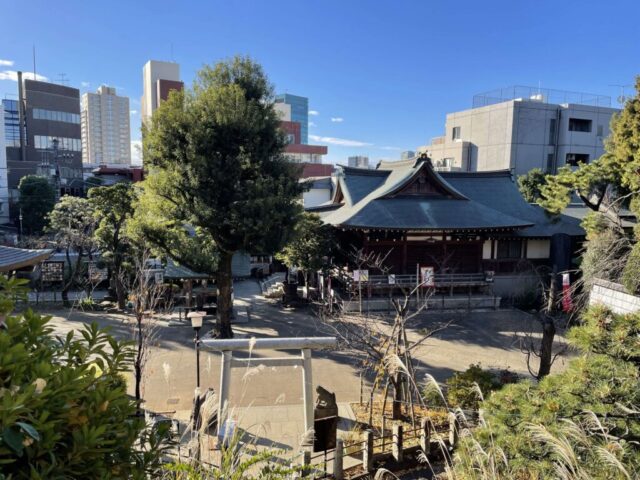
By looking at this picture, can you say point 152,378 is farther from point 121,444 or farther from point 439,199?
point 439,199

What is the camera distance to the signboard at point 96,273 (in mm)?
17406

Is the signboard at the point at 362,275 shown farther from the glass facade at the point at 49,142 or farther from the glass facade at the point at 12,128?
the glass facade at the point at 12,128

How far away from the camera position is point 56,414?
Answer: 1.68 meters

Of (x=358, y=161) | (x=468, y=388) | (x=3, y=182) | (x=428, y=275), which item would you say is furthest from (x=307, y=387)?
(x=358, y=161)

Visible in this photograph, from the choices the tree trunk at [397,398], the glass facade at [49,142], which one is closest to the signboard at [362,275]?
the tree trunk at [397,398]

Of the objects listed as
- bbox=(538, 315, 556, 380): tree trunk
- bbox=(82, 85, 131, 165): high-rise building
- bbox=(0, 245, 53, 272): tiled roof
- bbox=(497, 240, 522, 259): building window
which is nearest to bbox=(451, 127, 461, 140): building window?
bbox=(497, 240, 522, 259): building window

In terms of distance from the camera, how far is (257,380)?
10.6 meters

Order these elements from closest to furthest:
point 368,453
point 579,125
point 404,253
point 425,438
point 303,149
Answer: point 368,453
point 425,438
point 404,253
point 579,125
point 303,149

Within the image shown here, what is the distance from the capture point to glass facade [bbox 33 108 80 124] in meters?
43.5

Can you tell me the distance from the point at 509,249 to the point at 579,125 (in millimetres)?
24509

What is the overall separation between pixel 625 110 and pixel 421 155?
346 inches

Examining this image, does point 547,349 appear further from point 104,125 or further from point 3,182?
point 104,125

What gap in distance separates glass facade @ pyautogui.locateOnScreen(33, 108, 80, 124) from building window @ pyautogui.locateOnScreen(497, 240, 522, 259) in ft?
149

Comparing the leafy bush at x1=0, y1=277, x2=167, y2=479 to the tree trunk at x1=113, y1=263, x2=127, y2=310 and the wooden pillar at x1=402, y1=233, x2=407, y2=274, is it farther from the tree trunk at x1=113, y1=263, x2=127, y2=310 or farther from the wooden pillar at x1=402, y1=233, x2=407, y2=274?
the wooden pillar at x1=402, y1=233, x2=407, y2=274
